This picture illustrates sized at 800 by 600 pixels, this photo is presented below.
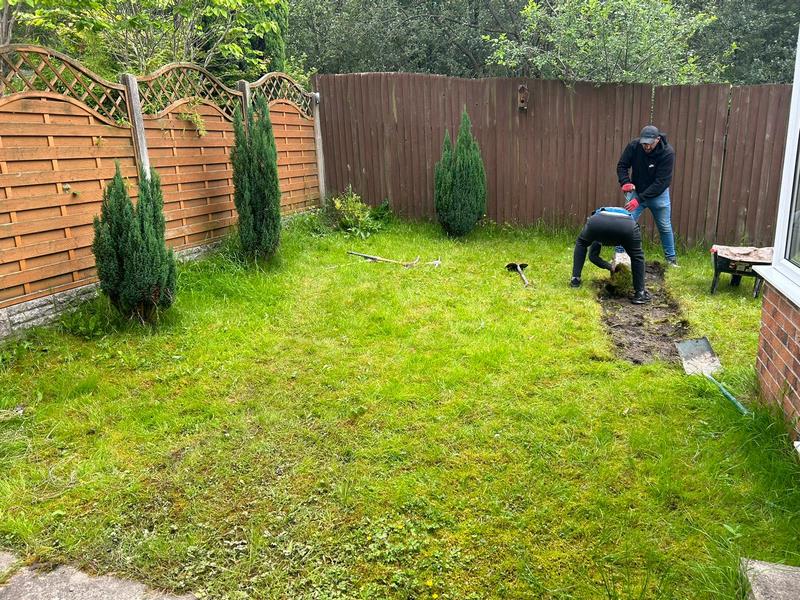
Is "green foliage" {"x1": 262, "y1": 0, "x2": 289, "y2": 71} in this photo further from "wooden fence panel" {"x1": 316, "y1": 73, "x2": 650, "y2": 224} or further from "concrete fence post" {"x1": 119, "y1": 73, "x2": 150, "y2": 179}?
"concrete fence post" {"x1": 119, "y1": 73, "x2": 150, "y2": 179}

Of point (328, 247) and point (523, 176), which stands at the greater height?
point (523, 176)

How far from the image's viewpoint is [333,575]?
7.50 feet

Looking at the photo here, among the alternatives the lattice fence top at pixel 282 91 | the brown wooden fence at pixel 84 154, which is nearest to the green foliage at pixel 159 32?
the lattice fence top at pixel 282 91

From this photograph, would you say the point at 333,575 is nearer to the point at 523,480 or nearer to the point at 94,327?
the point at 523,480

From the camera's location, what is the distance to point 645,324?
4879 mm

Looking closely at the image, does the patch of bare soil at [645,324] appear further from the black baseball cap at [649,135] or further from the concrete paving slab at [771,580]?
the concrete paving slab at [771,580]

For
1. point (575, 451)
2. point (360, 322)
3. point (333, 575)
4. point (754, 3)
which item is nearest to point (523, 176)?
point (360, 322)

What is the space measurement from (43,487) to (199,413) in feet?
2.98

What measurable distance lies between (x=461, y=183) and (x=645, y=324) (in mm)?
3479

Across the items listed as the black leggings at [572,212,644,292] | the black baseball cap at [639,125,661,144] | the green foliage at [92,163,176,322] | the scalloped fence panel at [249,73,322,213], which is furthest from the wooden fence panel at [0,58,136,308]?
the black baseball cap at [639,125,661,144]

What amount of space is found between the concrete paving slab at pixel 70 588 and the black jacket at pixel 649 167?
6056mm

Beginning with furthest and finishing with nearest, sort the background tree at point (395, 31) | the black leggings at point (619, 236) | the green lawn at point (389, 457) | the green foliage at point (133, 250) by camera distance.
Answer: the background tree at point (395, 31), the black leggings at point (619, 236), the green foliage at point (133, 250), the green lawn at point (389, 457)

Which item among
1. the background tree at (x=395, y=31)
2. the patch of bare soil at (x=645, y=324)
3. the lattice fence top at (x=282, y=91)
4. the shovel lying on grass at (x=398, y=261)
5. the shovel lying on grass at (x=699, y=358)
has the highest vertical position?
the background tree at (x=395, y=31)

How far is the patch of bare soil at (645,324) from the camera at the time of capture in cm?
427
